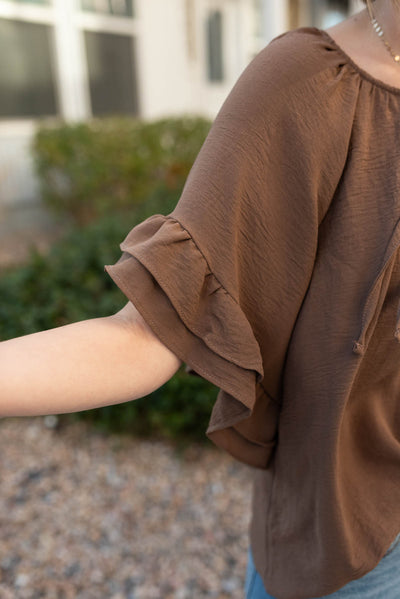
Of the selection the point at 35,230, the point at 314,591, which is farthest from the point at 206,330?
the point at 35,230

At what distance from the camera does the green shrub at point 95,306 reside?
2.96 metres

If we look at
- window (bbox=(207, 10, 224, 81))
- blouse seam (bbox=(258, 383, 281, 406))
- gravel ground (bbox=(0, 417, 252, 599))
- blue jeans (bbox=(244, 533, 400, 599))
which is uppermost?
window (bbox=(207, 10, 224, 81))

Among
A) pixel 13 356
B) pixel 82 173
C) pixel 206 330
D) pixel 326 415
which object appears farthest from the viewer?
pixel 82 173

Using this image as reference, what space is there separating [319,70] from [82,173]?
5.46 m

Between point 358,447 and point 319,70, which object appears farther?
point 358,447

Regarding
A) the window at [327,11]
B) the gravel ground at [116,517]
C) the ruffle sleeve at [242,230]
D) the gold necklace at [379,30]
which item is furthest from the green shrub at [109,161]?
the window at [327,11]

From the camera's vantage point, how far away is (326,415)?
2.87 ft

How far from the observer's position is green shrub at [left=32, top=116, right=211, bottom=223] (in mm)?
5941

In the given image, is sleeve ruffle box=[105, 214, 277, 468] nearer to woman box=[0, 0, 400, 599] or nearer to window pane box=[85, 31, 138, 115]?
woman box=[0, 0, 400, 599]

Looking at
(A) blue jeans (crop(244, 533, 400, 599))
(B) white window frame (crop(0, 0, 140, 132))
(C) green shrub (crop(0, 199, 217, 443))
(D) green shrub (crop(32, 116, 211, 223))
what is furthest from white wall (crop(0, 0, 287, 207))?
(A) blue jeans (crop(244, 533, 400, 599))

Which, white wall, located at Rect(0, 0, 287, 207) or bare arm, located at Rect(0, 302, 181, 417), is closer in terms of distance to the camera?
bare arm, located at Rect(0, 302, 181, 417)

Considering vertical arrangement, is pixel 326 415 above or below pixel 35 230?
above

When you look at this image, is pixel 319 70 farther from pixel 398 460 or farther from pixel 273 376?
pixel 398 460

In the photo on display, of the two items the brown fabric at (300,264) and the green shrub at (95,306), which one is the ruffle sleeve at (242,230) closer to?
the brown fabric at (300,264)
